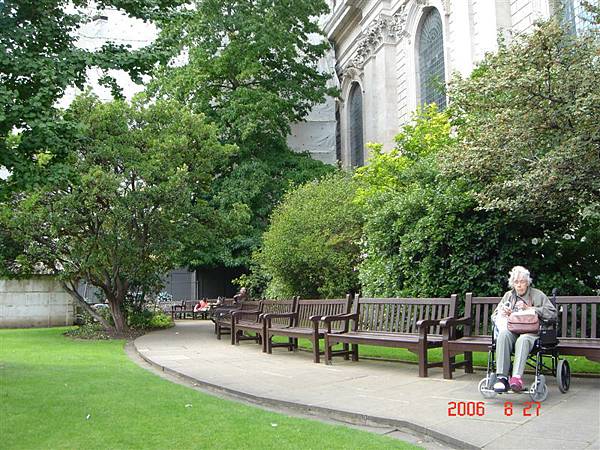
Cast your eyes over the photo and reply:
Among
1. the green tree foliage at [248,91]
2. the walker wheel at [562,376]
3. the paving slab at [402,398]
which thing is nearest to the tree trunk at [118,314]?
the paving slab at [402,398]

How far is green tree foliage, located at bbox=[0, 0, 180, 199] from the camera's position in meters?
7.49

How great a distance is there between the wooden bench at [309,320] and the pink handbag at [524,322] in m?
4.11

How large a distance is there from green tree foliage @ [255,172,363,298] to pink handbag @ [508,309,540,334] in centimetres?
1030

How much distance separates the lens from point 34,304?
22.9m

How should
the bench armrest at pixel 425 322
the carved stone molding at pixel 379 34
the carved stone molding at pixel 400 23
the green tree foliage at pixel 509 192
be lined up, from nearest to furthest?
the bench armrest at pixel 425 322 → the green tree foliage at pixel 509 192 → the carved stone molding at pixel 400 23 → the carved stone molding at pixel 379 34

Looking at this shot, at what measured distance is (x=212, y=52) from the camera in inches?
1169

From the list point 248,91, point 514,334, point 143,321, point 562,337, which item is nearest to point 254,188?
point 248,91

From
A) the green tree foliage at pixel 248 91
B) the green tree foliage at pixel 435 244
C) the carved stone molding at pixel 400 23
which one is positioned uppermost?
the carved stone molding at pixel 400 23

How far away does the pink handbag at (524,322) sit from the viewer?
6512mm

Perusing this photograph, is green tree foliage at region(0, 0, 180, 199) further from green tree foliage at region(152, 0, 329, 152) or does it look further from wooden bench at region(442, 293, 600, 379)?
green tree foliage at region(152, 0, 329, 152)

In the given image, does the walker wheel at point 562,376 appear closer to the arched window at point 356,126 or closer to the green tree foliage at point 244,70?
the green tree foliage at point 244,70

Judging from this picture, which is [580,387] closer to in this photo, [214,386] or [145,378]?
[214,386]

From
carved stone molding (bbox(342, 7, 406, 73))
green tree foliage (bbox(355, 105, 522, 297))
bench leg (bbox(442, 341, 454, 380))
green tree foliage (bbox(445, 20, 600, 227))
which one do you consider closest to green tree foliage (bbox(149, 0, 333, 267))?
carved stone molding (bbox(342, 7, 406, 73))

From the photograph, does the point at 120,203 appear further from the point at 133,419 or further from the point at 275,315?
the point at 133,419
